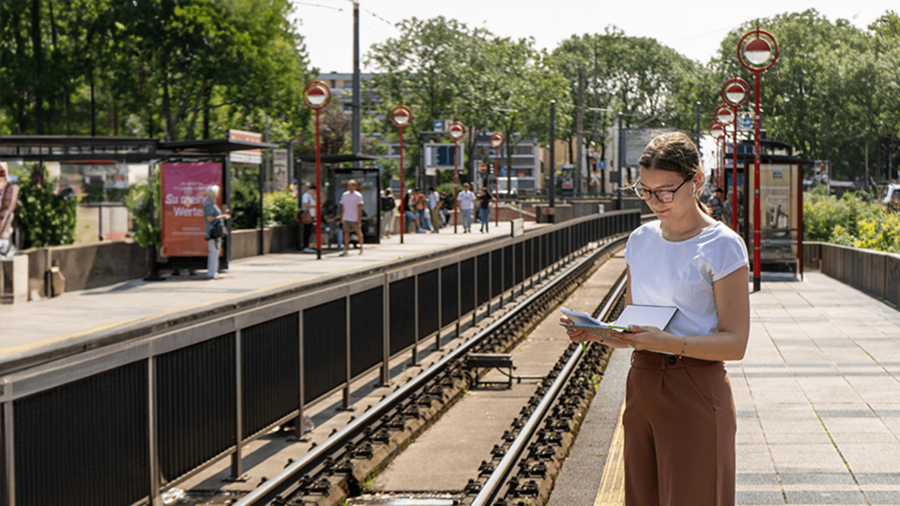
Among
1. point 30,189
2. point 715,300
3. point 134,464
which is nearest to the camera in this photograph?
point 715,300

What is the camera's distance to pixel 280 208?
27.6 metres

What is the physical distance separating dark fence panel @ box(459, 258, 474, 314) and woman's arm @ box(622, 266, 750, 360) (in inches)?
434

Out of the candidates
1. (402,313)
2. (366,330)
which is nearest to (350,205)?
(402,313)

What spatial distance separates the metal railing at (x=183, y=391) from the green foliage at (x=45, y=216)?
9374mm

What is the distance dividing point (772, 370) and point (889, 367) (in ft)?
3.69

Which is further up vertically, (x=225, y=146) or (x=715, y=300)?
(x=225, y=146)

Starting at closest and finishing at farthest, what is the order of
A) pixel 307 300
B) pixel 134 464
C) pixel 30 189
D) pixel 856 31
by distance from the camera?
pixel 134 464 < pixel 307 300 < pixel 30 189 < pixel 856 31

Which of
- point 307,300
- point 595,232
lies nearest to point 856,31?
point 595,232

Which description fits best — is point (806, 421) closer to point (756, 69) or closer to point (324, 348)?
point (324, 348)

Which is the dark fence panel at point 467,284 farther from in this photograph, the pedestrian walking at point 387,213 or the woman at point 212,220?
the pedestrian walking at point 387,213

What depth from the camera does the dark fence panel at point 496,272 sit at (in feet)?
54.8

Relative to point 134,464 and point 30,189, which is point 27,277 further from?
point 134,464

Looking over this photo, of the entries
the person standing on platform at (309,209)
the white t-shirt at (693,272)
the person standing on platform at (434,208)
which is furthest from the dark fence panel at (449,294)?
the person standing on platform at (434,208)

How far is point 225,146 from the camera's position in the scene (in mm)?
19547
